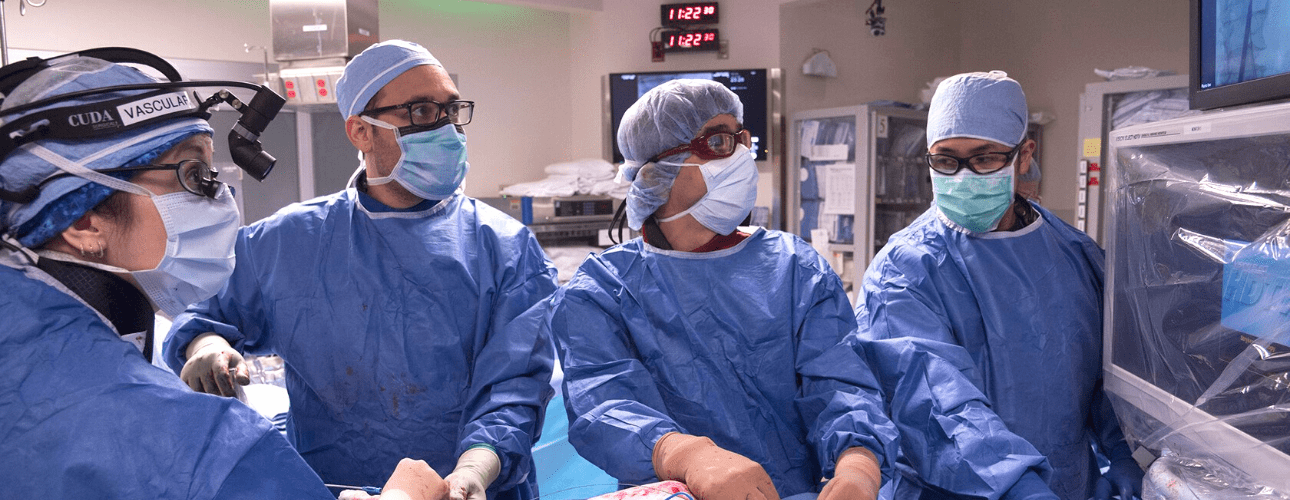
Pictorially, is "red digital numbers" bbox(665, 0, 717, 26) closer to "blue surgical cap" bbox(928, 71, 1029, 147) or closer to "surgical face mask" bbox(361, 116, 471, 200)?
"blue surgical cap" bbox(928, 71, 1029, 147)

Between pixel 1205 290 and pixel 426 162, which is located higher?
pixel 426 162

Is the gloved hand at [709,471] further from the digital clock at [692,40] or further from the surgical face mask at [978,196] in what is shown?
the digital clock at [692,40]

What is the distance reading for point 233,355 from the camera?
1596 mm

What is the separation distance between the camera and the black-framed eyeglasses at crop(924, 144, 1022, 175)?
179cm

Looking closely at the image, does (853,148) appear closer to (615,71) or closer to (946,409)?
(615,71)

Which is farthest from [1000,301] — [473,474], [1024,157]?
[473,474]

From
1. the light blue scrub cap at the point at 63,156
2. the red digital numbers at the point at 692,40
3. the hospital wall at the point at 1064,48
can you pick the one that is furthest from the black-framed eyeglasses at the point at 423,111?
the hospital wall at the point at 1064,48

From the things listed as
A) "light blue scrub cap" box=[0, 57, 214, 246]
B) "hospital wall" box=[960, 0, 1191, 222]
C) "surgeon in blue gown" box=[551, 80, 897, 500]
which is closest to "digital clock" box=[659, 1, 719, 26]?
"hospital wall" box=[960, 0, 1191, 222]

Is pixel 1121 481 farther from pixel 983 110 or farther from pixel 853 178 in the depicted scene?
pixel 853 178

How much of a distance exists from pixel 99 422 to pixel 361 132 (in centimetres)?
97

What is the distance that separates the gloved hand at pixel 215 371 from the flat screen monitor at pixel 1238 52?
1.70 m

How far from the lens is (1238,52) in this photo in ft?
3.93

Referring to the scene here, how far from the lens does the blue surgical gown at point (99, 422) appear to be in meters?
0.89

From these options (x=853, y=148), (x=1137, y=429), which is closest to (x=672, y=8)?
(x=853, y=148)
